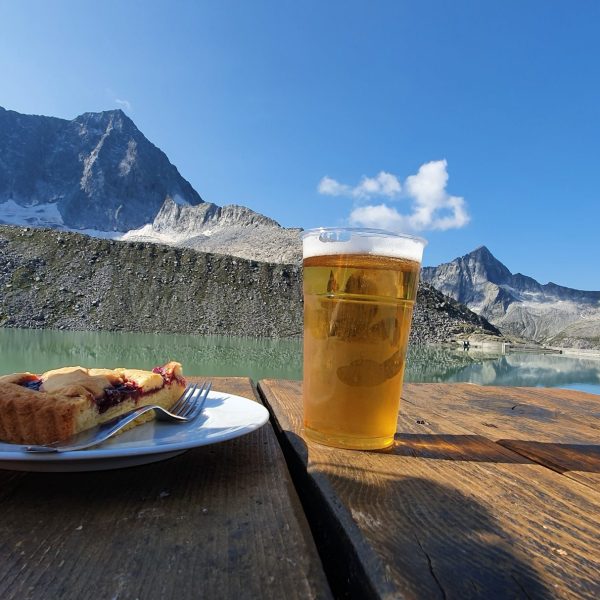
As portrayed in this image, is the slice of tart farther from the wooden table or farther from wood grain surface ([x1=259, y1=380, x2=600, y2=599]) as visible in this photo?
wood grain surface ([x1=259, y1=380, x2=600, y2=599])

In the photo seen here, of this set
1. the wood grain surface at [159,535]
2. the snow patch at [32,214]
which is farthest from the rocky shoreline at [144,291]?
the snow patch at [32,214]

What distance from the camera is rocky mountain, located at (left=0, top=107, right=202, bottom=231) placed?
155250 millimetres

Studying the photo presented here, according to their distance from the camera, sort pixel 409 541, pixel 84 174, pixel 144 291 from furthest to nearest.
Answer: pixel 84 174, pixel 144 291, pixel 409 541

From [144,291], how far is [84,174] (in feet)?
462

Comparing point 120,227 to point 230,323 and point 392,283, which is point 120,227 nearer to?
point 230,323

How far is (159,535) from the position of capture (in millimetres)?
540

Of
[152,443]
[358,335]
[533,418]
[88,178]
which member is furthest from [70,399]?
[88,178]

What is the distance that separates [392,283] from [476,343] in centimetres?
5148

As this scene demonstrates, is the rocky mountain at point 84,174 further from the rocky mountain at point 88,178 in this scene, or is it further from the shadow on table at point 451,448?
the shadow on table at point 451,448

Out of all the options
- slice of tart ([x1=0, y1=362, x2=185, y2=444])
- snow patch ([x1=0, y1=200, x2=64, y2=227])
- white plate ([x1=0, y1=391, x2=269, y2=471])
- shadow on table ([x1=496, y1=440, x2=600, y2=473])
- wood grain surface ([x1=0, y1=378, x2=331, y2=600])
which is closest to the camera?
wood grain surface ([x1=0, y1=378, x2=331, y2=600])

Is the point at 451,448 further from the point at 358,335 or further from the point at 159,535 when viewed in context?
the point at 159,535

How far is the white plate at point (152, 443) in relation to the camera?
0.61m

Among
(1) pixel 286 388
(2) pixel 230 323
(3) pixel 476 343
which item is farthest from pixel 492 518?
(3) pixel 476 343

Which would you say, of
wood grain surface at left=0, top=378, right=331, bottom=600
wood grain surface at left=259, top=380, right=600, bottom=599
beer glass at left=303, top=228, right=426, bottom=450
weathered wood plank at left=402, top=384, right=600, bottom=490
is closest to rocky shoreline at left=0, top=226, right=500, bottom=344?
weathered wood plank at left=402, top=384, right=600, bottom=490
